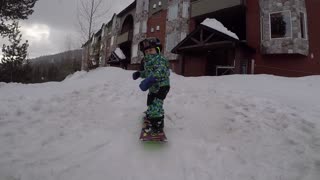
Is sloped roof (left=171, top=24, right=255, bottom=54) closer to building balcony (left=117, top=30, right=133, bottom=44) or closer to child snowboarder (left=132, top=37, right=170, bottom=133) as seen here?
child snowboarder (left=132, top=37, right=170, bottom=133)

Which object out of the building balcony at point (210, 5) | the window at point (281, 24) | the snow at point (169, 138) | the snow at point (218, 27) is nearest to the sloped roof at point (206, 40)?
the snow at point (218, 27)

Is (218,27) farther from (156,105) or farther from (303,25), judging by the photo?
(156,105)

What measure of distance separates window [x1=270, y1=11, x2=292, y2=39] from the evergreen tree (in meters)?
23.2

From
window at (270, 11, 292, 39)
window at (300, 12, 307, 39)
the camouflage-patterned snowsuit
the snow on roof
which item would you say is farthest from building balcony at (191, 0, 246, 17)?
the snow on roof

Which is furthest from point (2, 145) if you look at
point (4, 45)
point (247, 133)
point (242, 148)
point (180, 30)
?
point (4, 45)

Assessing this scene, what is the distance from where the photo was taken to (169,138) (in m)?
5.06

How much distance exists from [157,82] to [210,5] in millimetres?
16108

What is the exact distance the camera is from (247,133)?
5180 millimetres

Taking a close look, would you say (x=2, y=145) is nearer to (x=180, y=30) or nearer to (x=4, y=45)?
(x=180, y=30)

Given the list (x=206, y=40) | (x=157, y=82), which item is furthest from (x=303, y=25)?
(x=157, y=82)

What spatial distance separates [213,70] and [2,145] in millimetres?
17855

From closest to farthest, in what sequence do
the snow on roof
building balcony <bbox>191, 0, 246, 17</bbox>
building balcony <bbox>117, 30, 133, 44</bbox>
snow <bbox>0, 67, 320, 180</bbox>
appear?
snow <bbox>0, 67, 320, 180</bbox>, building balcony <bbox>191, 0, 246, 17</bbox>, building balcony <bbox>117, 30, 133, 44</bbox>, the snow on roof

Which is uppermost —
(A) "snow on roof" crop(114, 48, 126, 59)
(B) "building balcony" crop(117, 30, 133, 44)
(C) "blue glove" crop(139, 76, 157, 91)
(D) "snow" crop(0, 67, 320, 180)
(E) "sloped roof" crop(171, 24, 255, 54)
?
(B) "building balcony" crop(117, 30, 133, 44)

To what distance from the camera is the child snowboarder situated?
16.4 ft
